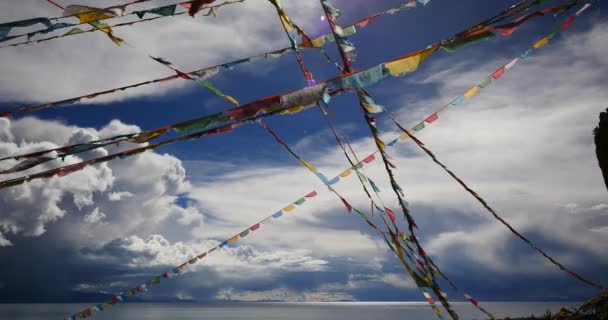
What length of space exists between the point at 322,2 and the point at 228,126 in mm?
1261

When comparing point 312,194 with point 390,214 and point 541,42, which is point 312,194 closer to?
point 390,214

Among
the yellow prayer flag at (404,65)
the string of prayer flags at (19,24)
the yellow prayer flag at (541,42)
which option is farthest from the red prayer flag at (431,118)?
the string of prayer flags at (19,24)

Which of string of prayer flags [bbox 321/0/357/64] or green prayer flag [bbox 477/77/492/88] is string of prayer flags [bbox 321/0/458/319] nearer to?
string of prayer flags [bbox 321/0/357/64]

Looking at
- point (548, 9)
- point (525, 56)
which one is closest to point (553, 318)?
point (525, 56)

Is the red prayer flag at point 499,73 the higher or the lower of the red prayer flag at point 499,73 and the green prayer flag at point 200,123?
the higher

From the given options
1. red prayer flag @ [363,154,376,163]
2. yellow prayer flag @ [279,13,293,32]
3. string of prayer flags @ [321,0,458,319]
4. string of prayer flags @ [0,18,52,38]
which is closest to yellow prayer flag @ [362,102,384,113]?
string of prayer flags @ [321,0,458,319]

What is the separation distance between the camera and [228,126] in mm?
3096

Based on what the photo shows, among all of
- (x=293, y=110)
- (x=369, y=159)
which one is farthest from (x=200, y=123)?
(x=369, y=159)

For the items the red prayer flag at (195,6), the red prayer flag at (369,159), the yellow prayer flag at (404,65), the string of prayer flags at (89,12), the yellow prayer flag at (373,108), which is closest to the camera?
the yellow prayer flag at (404,65)

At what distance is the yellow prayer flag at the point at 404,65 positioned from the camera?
261 centimetres

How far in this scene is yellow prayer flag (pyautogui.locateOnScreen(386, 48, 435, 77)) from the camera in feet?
8.57

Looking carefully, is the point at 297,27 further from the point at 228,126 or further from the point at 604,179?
the point at 604,179

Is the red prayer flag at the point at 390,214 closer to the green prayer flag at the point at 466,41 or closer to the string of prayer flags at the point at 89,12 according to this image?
the green prayer flag at the point at 466,41

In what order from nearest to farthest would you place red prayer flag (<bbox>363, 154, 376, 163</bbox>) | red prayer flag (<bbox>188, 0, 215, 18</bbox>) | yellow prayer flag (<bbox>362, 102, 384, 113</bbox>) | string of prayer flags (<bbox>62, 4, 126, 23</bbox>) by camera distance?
yellow prayer flag (<bbox>362, 102, 384, 113</bbox>) < red prayer flag (<bbox>188, 0, 215, 18</bbox>) < string of prayer flags (<bbox>62, 4, 126, 23</bbox>) < red prayer flag (<bbox>363, 154, 376, 163</bbox>)
